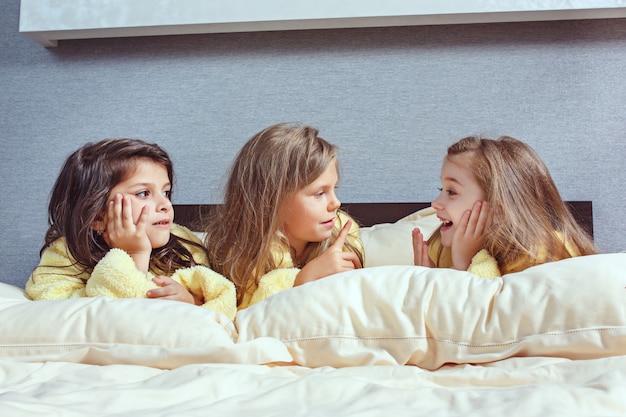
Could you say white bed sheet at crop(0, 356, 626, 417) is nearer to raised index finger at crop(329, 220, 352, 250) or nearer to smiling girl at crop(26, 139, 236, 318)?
smiling girl at crop(26, 139, 236, 318)

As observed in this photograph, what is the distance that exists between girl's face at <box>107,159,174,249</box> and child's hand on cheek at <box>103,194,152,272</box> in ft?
0.05

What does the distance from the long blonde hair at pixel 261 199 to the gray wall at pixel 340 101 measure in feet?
1.59

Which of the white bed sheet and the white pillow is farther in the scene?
the white pillow

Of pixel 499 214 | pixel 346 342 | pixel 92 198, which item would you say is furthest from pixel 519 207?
pixel 92 198

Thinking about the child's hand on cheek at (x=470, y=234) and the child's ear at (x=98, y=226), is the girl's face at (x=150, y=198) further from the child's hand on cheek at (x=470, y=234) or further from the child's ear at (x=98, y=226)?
the child's hand on cheek at (x=470, y=234)

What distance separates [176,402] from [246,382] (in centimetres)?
11

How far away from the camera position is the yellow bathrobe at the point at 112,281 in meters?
1.41

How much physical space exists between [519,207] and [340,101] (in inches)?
33.4

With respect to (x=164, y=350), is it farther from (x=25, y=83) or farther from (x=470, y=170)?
(x=25, y=83)

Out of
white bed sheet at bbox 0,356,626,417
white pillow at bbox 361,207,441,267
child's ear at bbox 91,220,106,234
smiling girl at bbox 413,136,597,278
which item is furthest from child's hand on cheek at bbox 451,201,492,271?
child's ear at bbox 91,220,106,234

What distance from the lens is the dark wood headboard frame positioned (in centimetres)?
199

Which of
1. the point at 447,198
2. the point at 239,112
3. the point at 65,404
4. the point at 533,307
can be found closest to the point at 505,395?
the point at 533,307

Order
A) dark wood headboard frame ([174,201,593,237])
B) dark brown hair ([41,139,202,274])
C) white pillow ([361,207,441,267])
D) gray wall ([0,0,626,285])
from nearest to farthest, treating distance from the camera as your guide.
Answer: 1. dark brown hair ([41,139,202,274])
2. white pillow ([361,207,441,267])
3. dark wood headboard frame ([174,201,593,237])
4. gray wall ([0,0,626,285])

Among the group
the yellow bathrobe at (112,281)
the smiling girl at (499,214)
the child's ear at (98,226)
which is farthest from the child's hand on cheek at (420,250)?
the child's ear at (98,226)
